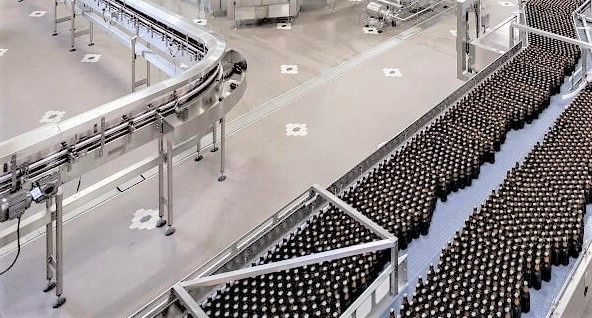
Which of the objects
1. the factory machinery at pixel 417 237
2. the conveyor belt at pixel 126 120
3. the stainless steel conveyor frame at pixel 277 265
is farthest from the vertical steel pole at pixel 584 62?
the conveyor belt at pixel 126 120

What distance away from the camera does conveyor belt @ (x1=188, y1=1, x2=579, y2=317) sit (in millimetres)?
1550

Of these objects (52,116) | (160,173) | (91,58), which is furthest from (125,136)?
(91,58)

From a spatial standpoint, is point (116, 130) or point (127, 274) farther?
point (127, 274)

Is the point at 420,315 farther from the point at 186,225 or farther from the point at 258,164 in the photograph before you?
the point at 258,164

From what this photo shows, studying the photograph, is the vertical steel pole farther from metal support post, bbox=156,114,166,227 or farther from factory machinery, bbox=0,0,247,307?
metal support post, bbox=156,114,166,227

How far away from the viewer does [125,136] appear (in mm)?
2068

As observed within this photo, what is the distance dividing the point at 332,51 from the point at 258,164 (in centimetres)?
162

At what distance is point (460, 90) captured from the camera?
2.70 meters

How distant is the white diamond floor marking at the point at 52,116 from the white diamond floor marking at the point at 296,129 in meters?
1.29

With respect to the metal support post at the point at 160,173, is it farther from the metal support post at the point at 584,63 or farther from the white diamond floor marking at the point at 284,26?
the white diamond floor marking at the point at 284,26

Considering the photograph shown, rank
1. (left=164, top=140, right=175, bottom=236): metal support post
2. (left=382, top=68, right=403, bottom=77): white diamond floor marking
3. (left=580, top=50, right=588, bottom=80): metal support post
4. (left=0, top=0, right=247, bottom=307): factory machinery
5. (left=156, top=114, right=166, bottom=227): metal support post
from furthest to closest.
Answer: (left=382, top=68, right=403, bottom=77): white diamond floor marking, (left=580, top=50, right=588, bottom=80): metal support post, (left=164, top=140, right=175, bottom=236): metal support post, (left=156, top=114, right=166, bottom=227): metal support post, (left=0, top=0, right=247, bottom=307): factory machinery

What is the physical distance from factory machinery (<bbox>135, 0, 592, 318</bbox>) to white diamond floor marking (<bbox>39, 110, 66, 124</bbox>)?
194cm

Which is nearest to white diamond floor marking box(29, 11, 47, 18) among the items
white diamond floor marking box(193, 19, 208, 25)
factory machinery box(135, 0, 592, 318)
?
white diamond floor marking box(193, 19, 208, 25)

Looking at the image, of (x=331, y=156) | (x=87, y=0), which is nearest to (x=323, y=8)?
(x=87, y=0)
